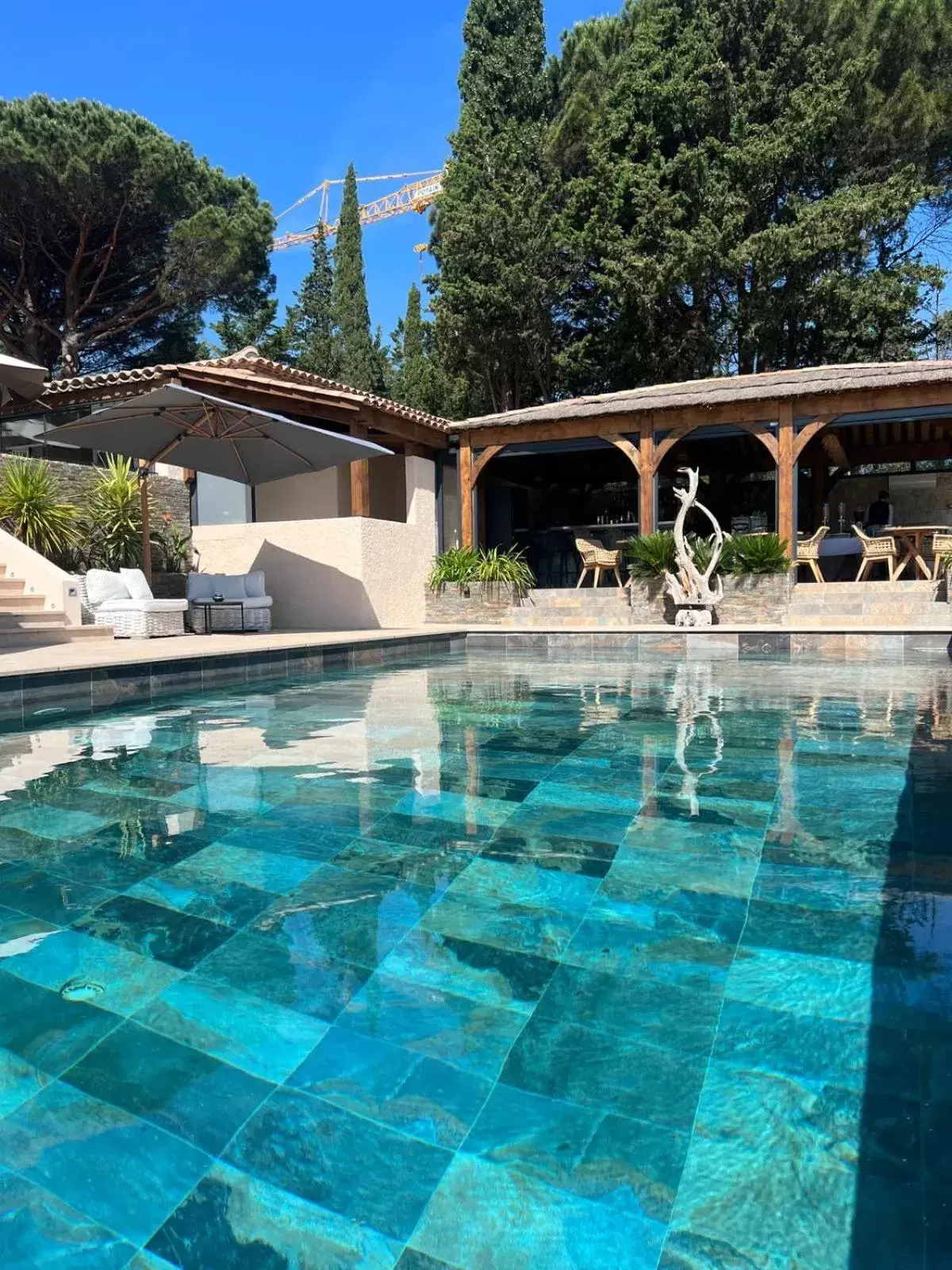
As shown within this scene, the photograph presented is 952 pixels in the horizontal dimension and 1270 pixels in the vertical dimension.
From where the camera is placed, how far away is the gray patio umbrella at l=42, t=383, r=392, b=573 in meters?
9.91

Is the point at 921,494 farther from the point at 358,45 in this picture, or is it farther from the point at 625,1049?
the point at 625,1049

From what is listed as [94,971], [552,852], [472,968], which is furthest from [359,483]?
[472,968]

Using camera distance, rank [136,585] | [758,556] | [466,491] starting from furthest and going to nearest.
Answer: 1. [466,491]
2. [758,556]
3. [136,585]

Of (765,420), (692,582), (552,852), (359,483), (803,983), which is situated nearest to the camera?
(803,983)

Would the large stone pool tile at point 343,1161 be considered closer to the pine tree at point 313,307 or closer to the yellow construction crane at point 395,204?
the pine tree at point 313,307

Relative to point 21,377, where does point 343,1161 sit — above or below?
below

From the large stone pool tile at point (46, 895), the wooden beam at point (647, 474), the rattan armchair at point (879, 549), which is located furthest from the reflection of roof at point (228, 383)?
the large stone pool tile at point (46, 895)

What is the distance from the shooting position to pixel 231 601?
11.2 metres

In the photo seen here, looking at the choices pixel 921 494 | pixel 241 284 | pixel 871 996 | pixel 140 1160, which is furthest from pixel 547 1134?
pixel 241 284

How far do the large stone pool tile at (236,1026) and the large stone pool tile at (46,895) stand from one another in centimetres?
63

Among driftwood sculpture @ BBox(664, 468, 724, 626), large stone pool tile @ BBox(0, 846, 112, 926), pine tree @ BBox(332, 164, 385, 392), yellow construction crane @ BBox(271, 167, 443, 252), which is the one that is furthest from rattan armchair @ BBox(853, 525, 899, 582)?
yellow construction crane @ BBox(271, 167, 443, 252)

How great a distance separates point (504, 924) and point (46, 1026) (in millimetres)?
1149

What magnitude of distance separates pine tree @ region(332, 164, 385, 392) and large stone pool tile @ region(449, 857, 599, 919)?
30.2 meters

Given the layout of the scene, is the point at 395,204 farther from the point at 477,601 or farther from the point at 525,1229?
the point at 525,1229
